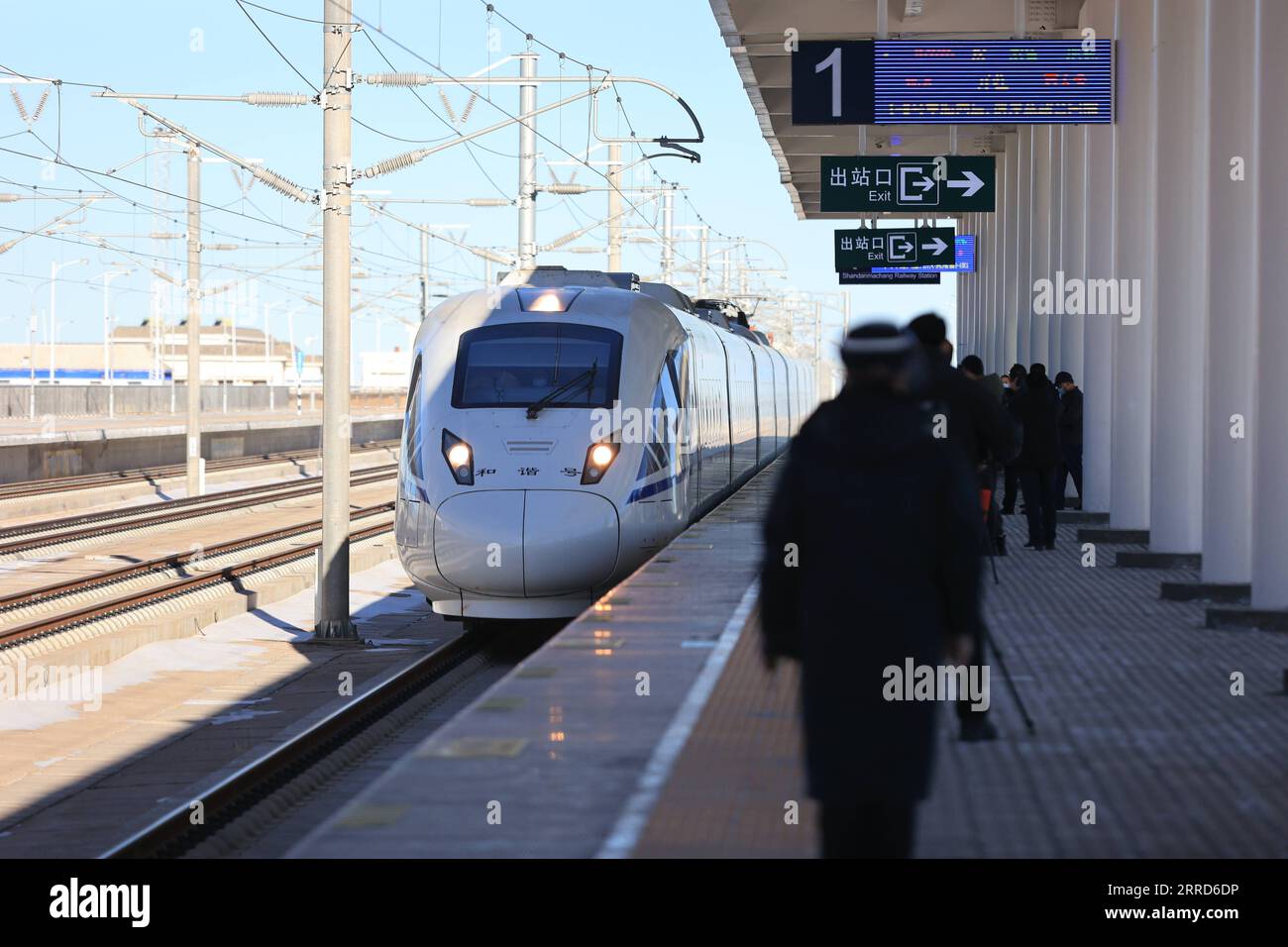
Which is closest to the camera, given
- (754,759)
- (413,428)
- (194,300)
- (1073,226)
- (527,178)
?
(754,759)

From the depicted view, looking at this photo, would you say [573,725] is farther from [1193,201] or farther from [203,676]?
[1193,201]

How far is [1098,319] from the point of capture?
62.5 ft

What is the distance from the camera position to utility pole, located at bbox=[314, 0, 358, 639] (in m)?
15.8

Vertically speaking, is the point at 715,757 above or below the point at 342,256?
below

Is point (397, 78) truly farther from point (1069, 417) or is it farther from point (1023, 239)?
point (1023, 239)

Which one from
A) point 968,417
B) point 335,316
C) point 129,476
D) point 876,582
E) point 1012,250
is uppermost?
point 1012,250

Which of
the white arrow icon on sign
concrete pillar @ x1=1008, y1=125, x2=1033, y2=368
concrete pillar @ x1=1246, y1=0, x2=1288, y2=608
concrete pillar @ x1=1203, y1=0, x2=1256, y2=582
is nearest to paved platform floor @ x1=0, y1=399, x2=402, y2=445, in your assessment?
concrete pillar @ x1=1008, y1=125, x2=1033, y2=368

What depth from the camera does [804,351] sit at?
113375mm

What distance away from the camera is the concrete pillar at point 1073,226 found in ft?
67.2

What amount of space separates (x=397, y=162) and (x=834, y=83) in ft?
20.0

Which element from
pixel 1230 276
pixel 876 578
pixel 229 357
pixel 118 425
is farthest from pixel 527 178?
pixel 229 357
